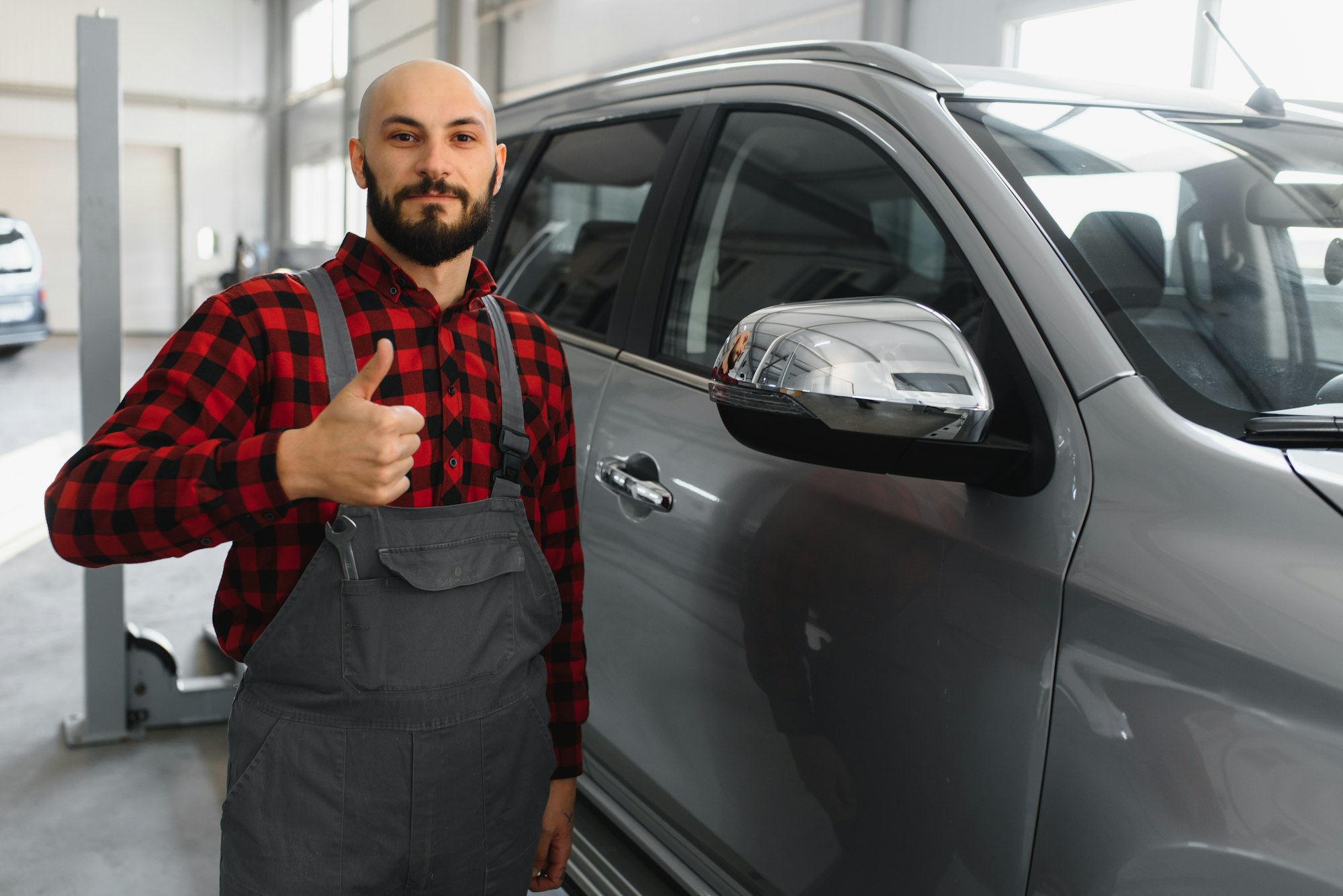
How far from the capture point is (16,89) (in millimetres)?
17688

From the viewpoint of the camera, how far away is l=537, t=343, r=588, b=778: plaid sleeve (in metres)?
1.48

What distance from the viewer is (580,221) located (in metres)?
2.30

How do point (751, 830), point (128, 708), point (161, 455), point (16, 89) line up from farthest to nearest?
point (16, 89) < point (128, 708) < point (751, 830) < point (161, 455)

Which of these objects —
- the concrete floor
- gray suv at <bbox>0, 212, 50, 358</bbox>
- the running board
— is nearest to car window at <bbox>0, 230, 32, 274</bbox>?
gray suv at <bbox>0, 212, 50, 358</bbox>

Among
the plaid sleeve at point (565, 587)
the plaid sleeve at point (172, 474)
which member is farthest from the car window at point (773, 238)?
the plaid sleeve at point (172, 474)

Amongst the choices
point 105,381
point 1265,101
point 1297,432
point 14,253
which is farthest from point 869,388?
point 14,253

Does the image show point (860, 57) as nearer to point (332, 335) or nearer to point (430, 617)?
point (332, 335)

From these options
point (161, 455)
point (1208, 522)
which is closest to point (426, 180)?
point (161, 455)

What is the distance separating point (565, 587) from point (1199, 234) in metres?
0.96

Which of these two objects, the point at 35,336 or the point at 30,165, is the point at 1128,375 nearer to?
the point at 35,336

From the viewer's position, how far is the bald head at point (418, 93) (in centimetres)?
128

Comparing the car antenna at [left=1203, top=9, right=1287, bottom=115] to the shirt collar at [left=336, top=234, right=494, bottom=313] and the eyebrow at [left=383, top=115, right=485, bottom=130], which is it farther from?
the shirt collar at [left=336, top=234, right=494, bottom=313]

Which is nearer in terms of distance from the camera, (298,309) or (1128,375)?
(1128,375)

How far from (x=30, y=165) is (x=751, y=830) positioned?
791 inches
